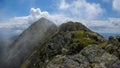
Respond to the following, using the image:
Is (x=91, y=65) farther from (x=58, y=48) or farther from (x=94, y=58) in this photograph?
(x=58, y=48)

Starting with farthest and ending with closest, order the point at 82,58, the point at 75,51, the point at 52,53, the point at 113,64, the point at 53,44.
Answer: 1. the point at 53,44
2. the point at 52,53
3. the point at 75,51
4. the point at 82,58
5. the point at 113,64

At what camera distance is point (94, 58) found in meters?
96.1

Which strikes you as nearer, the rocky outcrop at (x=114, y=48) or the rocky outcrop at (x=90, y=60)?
the rocky outcrop at (x=90, y=60)

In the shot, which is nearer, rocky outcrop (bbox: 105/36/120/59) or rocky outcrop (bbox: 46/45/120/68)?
rocky outcrop (bbox: 46/45/120/68)

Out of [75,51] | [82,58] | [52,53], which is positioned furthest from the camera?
[52,53]

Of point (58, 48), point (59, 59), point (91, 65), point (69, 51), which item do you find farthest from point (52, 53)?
point (91, 65)

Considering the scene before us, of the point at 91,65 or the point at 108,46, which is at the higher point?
the point at 108,46

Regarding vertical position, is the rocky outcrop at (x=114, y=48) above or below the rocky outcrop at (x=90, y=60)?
above

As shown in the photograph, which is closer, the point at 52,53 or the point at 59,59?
the point at 59,59

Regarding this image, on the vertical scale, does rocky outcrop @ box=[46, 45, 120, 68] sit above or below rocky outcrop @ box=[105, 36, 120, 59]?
below

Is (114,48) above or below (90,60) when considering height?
above

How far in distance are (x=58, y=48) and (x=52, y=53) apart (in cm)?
678

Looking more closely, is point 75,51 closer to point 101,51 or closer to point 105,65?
point 101,51

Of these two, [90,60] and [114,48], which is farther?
[114,48]
